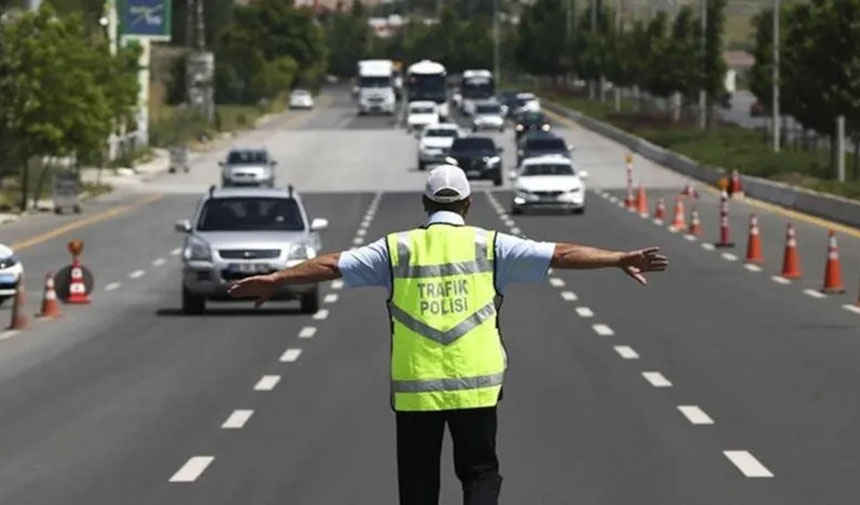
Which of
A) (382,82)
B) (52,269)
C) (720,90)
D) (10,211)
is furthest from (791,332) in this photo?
(382,82)

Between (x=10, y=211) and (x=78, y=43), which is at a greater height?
(x=78, y=43)

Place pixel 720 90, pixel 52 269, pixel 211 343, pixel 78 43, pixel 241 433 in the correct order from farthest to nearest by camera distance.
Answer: pixel 720 90, pixel 78 43, pixel 52 269, pixel 211 343, pixel 241 433

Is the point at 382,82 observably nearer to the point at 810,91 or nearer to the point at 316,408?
the point at 810,91

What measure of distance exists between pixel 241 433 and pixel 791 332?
10.4 meters

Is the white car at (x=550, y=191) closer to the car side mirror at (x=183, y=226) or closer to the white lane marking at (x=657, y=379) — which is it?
the car side mirror at (x=183, y=226)

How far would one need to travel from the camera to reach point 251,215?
30375 mm

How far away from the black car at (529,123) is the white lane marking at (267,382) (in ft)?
269

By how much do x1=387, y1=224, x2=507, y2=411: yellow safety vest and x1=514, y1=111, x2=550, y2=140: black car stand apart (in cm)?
9445

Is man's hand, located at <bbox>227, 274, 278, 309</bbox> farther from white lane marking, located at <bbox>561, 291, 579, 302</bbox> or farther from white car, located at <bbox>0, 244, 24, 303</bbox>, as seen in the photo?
white lane marking, located at <bbox>561, 291, 579, 302</bbox>

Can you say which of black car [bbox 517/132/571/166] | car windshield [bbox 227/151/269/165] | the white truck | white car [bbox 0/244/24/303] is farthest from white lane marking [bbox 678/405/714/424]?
the white truck

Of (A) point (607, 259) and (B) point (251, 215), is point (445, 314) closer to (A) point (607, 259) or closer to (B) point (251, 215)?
(A) point (607, 259)

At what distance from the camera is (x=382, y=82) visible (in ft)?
480

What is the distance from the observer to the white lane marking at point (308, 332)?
2647cm

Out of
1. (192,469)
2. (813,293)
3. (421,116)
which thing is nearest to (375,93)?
(421,116)
